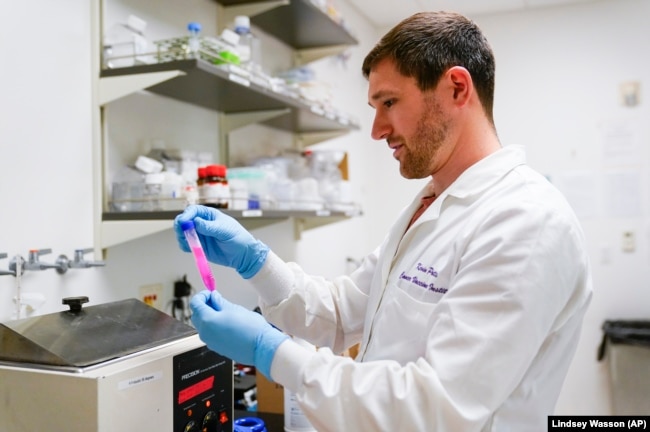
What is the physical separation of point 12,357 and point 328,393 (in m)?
0.56

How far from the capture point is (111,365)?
937 millimetres

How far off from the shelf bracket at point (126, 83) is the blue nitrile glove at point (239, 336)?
27.1 inches

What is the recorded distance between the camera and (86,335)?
101 cm

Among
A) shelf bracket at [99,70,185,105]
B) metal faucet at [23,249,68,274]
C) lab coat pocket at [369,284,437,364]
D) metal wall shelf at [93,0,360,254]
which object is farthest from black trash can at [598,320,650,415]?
metal faucet at [23,249,68,274]

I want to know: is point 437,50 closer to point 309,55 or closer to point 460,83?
point 460,83

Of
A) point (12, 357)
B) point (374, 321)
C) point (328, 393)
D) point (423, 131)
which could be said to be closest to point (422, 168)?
point (423, 131)

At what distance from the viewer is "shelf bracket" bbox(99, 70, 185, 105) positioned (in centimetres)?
146

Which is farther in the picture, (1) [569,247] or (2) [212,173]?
(2) [212,173]

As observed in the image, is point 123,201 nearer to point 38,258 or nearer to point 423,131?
point 38,258

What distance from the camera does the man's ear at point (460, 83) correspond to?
1185 mm

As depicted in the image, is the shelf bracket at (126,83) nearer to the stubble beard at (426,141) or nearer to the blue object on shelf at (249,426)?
the stubble beard at (426,141)

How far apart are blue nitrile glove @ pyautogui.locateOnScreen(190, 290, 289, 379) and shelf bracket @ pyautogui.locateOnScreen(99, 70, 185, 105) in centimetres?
69

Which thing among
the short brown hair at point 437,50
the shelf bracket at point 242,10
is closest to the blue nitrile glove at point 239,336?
the short brown hair at point 437,50

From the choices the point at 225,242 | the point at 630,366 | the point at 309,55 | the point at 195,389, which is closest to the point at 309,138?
the point at 309,55
